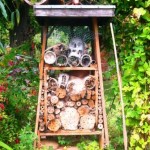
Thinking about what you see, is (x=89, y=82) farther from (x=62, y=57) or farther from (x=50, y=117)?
(x=50, y=117)

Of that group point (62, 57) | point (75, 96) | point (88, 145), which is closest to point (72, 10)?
point (62, 57)

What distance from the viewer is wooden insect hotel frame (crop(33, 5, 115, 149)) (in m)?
3.81

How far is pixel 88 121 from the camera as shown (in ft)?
12.8

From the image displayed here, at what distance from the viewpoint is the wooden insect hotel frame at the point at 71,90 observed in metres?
3.81

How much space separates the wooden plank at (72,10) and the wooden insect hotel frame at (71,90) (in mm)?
292

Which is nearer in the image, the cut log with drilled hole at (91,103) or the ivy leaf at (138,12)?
the ivy leaf at (138,12)

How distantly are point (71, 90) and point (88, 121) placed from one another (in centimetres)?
38

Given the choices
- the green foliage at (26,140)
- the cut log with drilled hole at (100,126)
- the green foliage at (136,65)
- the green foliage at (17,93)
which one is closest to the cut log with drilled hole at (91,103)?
the cut log with drilled hole at (100,126)

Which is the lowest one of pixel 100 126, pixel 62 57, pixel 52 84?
pixel 100 126

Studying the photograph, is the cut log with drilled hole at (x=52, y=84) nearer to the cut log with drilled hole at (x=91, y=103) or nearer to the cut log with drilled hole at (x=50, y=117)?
the cut log with drilled hole at (x=50, y=117)

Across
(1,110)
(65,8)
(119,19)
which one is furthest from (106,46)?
(1,110)

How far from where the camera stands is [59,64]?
3.84 m

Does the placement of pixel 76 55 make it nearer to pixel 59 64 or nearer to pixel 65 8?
pixel 59 64

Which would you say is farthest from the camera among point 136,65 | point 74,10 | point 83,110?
point 83,110
